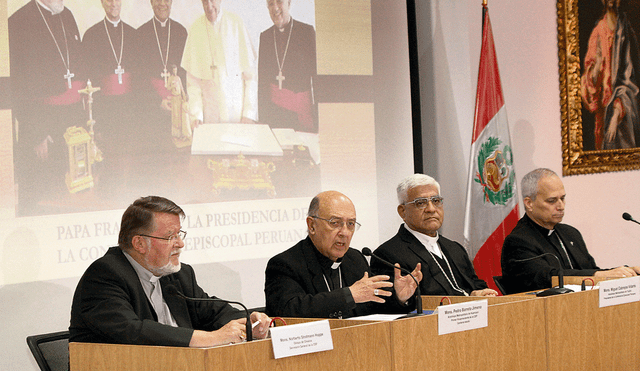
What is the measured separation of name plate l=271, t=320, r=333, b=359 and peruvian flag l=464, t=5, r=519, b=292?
2.84 m

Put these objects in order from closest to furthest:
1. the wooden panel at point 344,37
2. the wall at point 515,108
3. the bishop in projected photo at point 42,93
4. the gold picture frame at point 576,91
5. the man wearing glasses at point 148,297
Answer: the man wearing glasses at point 148,297, the bishop in projected photo at point 42,93, the wooden panel at point 344,37, the wall at point 515,108, the gold picture frame at point 576,91

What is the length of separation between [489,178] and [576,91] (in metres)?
1.51

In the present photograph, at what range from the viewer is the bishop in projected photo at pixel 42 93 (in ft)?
12.4

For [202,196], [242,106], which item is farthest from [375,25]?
[202,196]

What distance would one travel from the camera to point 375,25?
17.0ft

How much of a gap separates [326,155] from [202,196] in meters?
0.92

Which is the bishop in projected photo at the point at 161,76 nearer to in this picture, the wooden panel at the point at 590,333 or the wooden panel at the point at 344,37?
the wooden panel at the point at 344,37

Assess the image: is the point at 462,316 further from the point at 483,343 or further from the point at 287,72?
the point at 287,72

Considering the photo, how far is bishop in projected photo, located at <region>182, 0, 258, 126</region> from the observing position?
4352 millimetres

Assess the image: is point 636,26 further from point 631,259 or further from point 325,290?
point 325,290

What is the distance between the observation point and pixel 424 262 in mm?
3979

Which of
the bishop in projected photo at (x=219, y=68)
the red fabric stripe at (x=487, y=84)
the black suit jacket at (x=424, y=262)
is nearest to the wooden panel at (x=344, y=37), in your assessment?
the bishop in projected photo at (x=219, y=68)

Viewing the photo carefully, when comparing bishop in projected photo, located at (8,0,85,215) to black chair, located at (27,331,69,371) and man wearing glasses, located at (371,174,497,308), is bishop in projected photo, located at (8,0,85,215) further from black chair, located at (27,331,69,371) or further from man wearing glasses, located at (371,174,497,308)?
man wearing glasses, located at (371,174,497,308)

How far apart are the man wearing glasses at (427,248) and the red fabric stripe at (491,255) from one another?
0.86 m
